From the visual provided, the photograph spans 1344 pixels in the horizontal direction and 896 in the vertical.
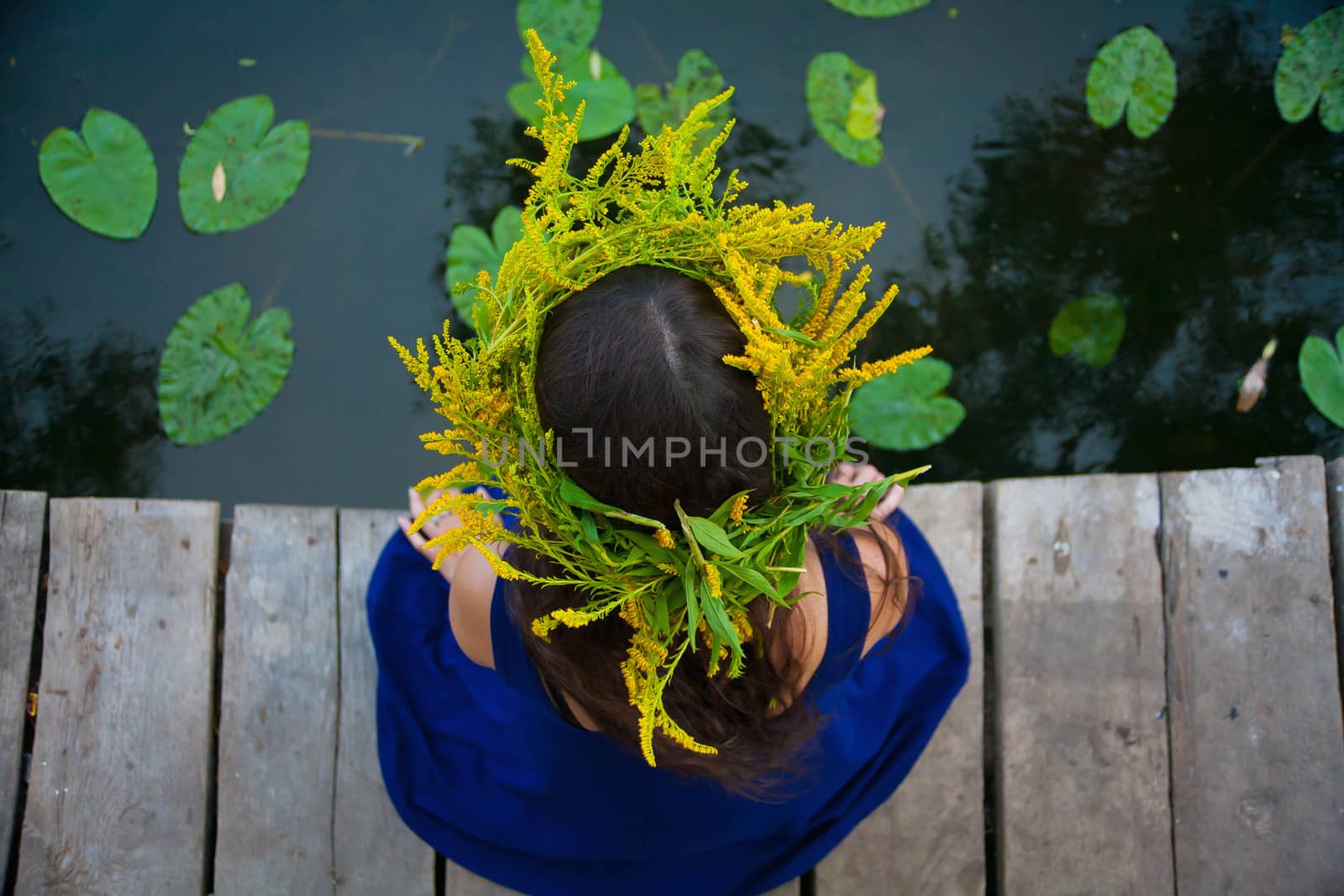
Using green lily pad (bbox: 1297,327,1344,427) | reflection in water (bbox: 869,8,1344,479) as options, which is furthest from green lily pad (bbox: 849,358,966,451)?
green lily pad (bbox: 1297,327,1344,427)

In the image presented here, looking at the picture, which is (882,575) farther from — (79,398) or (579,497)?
(79,398)

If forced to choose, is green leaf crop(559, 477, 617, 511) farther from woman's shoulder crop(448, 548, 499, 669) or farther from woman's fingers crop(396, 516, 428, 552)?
woman's fingers crop(396, 516, 428, 552)

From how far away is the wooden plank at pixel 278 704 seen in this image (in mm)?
1607

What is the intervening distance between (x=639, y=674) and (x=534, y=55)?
2.16 ft

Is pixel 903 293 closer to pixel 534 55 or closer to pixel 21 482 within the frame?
pixel 534 55

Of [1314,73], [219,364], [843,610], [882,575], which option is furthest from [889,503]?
[1314,73]

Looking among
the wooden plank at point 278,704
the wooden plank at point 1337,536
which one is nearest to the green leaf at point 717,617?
the wooden plank at point 278,704

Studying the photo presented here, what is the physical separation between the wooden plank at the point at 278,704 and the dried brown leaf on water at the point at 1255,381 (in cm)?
221

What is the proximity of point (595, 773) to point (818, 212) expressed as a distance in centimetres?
150

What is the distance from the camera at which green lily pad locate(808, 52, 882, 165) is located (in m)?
2.20

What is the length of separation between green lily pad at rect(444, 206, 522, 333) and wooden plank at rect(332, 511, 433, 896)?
2.39 feet

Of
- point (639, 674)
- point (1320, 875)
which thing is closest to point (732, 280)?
point (639, 674)

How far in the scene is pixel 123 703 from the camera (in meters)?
1.64

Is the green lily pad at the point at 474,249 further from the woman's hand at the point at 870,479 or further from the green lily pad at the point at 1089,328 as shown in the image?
the green lily pad at the point at 1089,328
